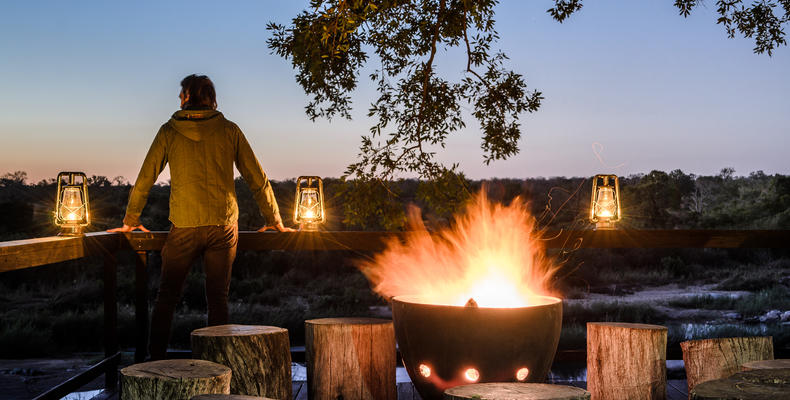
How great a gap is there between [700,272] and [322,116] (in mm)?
13486

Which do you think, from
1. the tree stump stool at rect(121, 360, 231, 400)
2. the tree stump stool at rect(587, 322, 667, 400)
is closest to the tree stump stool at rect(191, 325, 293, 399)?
the tree stump stool at rect(121, 360, 231, 400)

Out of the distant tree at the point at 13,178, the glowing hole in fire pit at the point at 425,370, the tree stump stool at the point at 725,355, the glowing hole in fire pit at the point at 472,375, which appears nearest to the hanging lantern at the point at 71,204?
the glowing hole in fire pit at the point at 425,370

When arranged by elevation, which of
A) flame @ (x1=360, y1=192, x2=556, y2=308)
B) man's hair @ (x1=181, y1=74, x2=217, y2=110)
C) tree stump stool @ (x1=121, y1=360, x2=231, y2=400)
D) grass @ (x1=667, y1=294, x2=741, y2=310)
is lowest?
grass @ (x1=667, y1=294, x2=741, y2=310)

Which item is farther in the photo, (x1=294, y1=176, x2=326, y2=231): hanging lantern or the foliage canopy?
the foliage canopy

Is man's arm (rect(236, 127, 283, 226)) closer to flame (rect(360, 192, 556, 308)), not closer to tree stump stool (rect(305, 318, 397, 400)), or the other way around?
flame (rect(360, 192, 556, 308))

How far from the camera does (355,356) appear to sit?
2641 mm

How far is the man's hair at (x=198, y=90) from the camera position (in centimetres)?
305

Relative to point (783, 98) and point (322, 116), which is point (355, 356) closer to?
point (322, 116)

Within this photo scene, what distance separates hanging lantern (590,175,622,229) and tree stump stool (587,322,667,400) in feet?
3.34

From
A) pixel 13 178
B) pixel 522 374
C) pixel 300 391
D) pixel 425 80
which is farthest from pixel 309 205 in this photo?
pixel 13 178

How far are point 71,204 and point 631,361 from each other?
2725mm

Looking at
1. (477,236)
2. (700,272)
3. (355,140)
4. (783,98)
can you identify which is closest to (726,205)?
(700,272)

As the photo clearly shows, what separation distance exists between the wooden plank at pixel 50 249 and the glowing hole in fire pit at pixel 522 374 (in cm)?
190

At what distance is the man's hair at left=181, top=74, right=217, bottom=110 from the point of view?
305 centimetres
